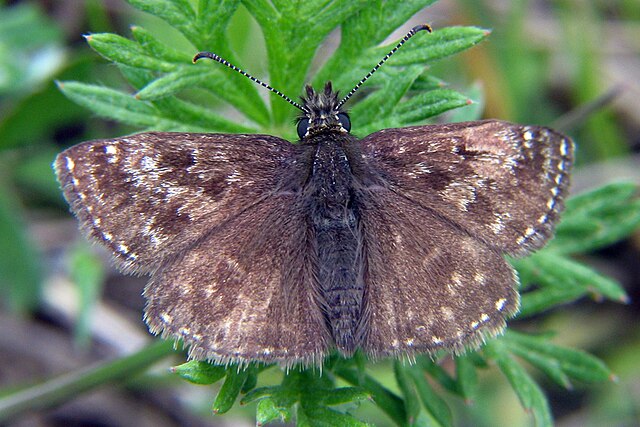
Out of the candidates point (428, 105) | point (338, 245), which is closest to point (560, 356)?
point (338, 245)

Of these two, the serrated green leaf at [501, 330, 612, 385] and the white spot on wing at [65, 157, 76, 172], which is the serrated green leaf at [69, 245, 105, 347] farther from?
the serrated green leaf at [501, 330, 612, 385]

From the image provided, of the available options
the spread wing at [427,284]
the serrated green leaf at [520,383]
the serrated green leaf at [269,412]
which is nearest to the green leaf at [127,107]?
the spread wing at [427,284]

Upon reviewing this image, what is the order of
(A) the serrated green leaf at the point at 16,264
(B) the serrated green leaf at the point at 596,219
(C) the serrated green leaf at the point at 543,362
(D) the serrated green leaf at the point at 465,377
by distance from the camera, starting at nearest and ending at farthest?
1. (D) the serrated green leaf at the point at 465,377
2. (C) the serrated green leaf at the point at 543,362
3. (B) the serrated green leaf at the point at 596,219
4. (A) the serrated green leaf at the point at 16,264

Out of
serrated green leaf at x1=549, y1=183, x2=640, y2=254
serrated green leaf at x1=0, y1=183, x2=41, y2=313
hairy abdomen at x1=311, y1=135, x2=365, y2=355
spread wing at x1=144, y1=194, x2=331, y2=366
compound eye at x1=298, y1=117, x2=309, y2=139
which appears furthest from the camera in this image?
serrated green leaf at x1=0, y1=183, x2=41, y2=313

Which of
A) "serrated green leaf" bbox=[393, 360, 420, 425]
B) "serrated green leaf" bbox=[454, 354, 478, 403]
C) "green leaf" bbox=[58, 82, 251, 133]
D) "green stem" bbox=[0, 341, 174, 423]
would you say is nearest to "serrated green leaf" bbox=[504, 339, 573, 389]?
"serrated green leaf" bbox=[454, 354, 478, 403]

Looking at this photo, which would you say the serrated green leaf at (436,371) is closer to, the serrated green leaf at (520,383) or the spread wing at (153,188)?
the serrated green leaf at (520,383)

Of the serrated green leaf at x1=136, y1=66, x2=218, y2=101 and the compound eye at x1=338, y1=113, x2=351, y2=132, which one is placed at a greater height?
the serrated green leaf at x1=136, y1=66, x2=218, y2=101

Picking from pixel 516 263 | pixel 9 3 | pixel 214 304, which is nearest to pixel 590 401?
pixel 516 263

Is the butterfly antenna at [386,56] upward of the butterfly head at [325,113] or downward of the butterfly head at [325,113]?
upward
